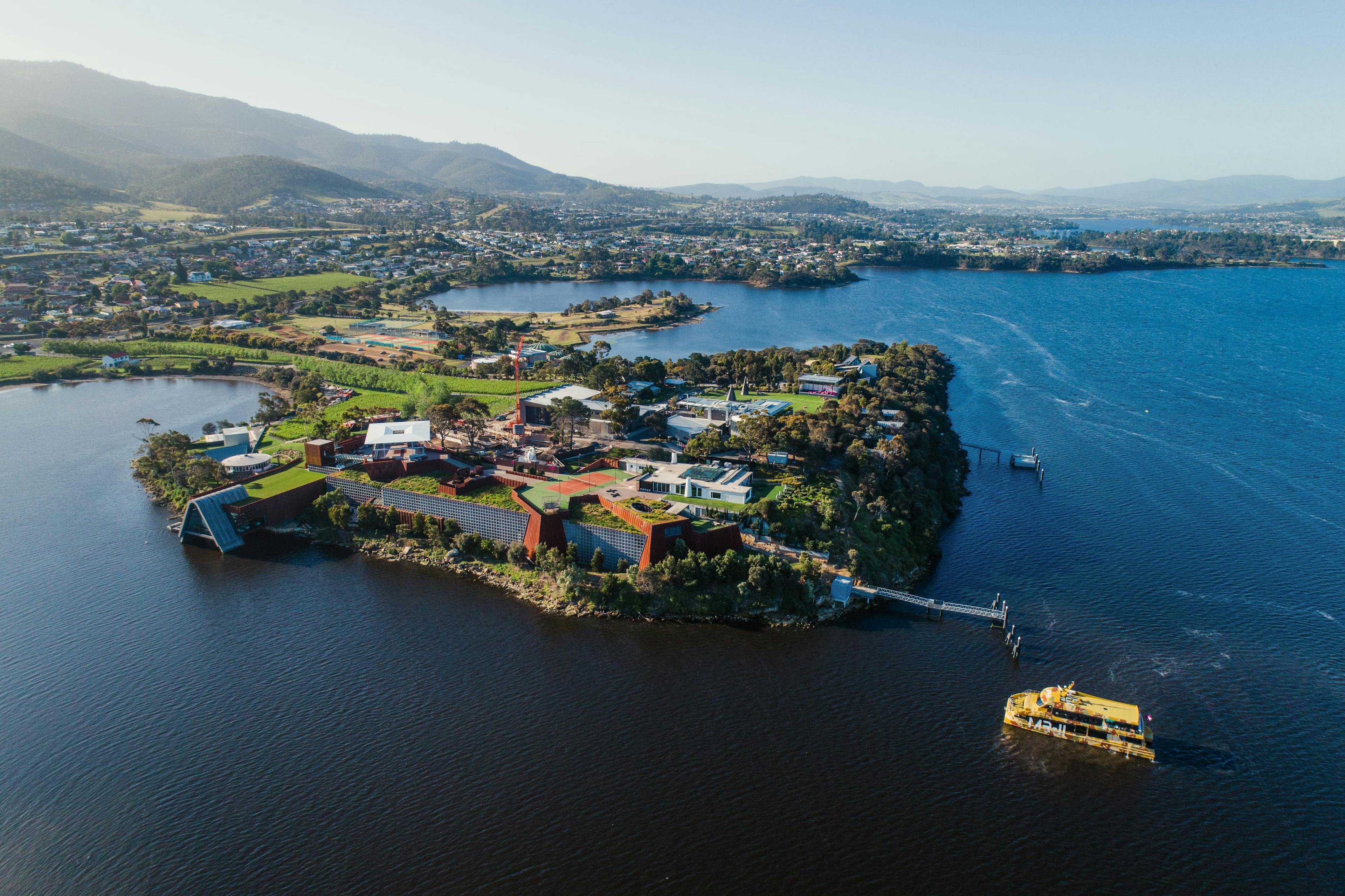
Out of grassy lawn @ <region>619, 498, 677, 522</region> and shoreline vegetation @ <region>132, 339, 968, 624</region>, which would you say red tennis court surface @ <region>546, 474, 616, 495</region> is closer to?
shoreline vegetation @ <region>132, 339, 968, 624</region>

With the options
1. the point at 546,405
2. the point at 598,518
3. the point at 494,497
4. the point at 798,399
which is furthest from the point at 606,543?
the point at 798,399

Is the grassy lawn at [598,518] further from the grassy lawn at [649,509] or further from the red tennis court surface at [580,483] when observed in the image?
the red tennis court surface at [580,483]

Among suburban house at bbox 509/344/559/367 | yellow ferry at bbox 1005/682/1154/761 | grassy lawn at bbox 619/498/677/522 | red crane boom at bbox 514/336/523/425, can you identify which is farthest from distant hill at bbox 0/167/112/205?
yellow ferry at bbox 1005/682/1154/761

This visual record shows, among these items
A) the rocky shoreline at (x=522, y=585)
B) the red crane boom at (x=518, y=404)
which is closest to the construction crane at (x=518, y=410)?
the red crane boom at (x=518, y=404)

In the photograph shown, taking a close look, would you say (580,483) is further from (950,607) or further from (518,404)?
(950,607)

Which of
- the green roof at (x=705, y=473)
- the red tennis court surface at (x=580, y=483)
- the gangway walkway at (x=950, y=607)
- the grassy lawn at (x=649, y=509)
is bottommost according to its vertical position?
the gangway walkway at (x=950, y=607)

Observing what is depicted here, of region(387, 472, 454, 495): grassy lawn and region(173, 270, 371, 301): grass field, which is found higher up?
region(173, 270, 371, 301): grass field
